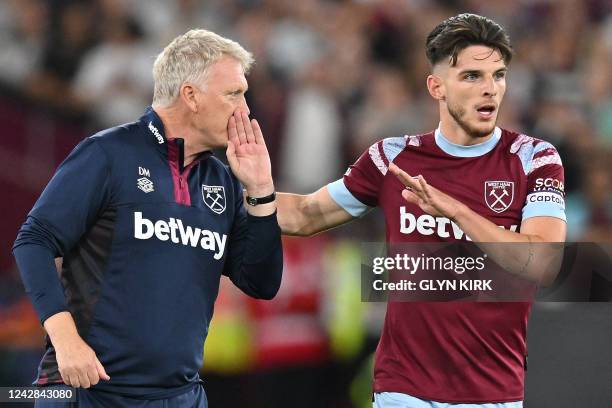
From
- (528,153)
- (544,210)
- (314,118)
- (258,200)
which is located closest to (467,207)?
(544,210)

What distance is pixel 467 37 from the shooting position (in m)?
4.64

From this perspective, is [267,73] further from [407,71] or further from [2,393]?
[2,393]

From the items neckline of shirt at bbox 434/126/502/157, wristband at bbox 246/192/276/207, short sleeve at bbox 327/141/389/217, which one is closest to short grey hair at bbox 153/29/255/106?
wristband at bbox 246/192/276/207

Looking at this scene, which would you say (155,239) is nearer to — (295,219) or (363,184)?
(295,219)

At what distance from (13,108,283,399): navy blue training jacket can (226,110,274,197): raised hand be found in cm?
21

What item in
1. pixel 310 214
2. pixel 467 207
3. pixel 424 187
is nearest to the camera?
pixel 424 187

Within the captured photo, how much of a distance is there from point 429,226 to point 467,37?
806 mm

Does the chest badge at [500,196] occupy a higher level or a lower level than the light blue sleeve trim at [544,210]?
higher

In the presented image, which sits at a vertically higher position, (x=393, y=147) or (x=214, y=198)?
(x=393, y=147)

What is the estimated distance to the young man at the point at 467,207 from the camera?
14.8 ft

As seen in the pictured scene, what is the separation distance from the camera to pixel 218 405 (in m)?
6.87

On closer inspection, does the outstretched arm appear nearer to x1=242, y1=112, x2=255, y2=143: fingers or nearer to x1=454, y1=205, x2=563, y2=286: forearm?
x1=242, y1=112, x2=255, y2=143: fingers

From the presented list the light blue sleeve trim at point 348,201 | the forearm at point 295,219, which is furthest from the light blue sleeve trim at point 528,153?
the forearm at point 295,219

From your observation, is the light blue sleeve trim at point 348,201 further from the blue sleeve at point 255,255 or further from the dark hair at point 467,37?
the dark hair at point 467,37
